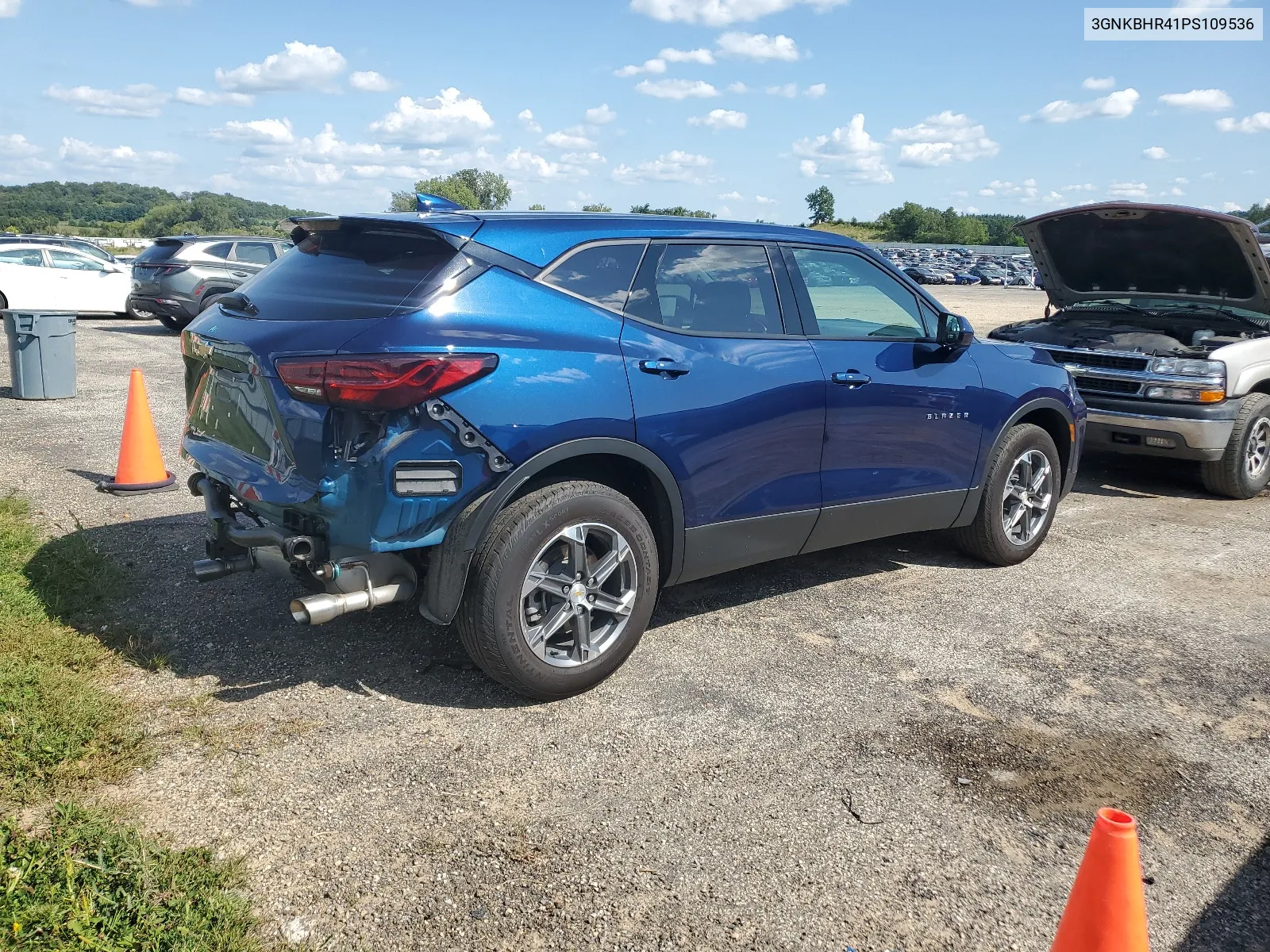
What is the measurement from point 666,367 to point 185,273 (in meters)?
14.5

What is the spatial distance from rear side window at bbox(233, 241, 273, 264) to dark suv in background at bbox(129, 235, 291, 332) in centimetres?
2

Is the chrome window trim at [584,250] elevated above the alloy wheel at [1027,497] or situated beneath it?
elevated above

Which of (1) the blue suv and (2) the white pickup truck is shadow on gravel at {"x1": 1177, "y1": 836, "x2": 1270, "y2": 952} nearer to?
(1) the blue suv

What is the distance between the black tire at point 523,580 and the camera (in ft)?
12.3

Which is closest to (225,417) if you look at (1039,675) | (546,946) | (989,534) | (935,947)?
(546,946)

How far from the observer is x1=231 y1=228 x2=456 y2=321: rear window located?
3.78m

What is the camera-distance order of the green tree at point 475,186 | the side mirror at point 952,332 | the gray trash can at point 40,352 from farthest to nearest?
the green tree at point 475,186 < the gray trash can at point 40,352 < the side mirror at point 952,332

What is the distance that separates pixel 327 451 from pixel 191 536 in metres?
2.77

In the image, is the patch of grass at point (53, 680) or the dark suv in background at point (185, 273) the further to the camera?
the dark suv in background at point (185, 273)

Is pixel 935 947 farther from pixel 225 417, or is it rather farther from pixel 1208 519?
pixel 1208 519

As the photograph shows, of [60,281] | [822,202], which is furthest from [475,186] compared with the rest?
[60,281]

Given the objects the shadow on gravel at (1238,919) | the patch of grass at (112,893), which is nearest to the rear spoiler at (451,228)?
the patch of grass at (112,893)

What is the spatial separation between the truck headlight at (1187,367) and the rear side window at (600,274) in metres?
5.25

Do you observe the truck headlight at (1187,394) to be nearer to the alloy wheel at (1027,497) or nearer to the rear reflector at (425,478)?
the alloy wheel at (1027,497)
